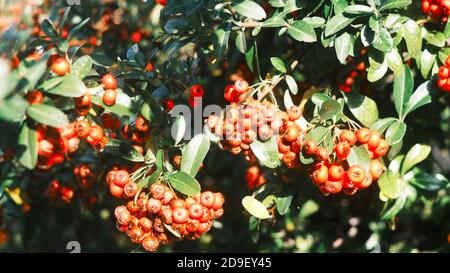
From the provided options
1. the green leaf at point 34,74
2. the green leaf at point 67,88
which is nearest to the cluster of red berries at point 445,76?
the green leaf at point 67,88

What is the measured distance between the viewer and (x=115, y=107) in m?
1.66

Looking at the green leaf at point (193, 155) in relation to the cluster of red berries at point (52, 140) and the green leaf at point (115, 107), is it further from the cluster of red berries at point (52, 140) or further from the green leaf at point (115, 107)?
the cluster of red berries at point (52, 140)

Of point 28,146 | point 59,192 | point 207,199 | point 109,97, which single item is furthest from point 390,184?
point 59,192

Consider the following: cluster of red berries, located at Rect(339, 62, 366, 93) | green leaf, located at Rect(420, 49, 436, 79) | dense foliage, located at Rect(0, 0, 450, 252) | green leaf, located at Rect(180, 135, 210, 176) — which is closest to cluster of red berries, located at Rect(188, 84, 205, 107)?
dense foliage, located at Rect(0, 0, 450, 252)

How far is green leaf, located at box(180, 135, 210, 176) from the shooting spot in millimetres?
1690

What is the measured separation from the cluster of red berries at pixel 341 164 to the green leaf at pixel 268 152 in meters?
0.11

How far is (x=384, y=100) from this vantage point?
2.40 meters

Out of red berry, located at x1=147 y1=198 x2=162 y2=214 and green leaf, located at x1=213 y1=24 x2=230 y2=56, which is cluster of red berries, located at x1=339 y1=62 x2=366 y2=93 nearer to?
green leaf, located at x1=213 y1=24 x2=230 y2=56

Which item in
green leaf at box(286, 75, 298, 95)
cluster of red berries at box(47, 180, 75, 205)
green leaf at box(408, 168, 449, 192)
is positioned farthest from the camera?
cluster of red berries at box(47, 180, 75, 205)

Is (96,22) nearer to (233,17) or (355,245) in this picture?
(233,17)

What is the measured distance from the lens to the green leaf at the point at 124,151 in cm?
174

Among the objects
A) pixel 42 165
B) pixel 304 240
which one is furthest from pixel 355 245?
pixel 42 165

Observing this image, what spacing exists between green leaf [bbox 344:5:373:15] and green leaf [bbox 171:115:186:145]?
0.64 meters
